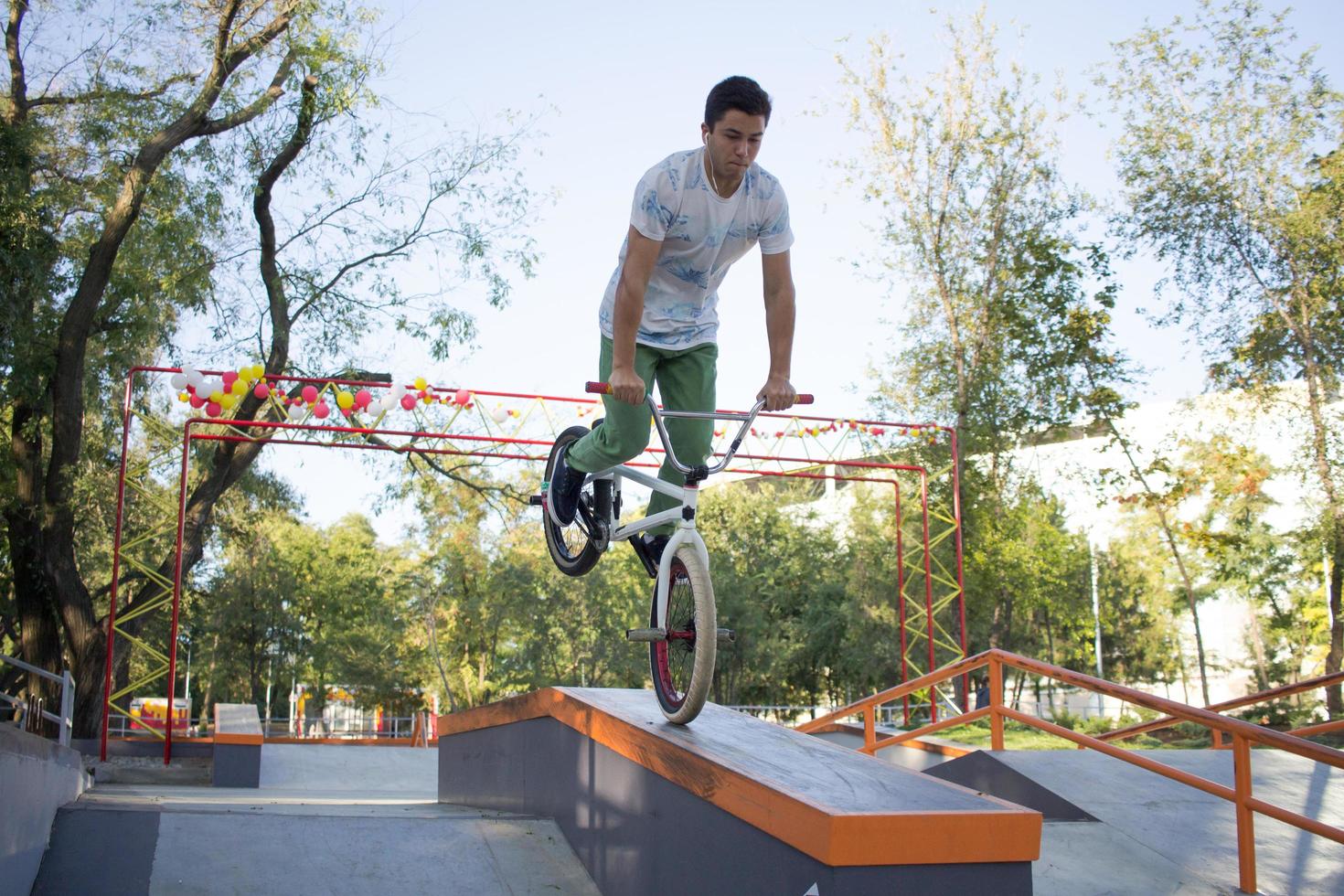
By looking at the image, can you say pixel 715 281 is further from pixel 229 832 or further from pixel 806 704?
pixel 806 704

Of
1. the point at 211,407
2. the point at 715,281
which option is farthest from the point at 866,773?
the point at 211,407

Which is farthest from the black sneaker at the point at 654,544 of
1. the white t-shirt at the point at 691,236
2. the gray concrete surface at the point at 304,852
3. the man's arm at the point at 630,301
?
the gray concrete surface at the point at 304,852

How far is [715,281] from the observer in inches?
173

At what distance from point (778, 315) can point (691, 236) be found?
485 mm

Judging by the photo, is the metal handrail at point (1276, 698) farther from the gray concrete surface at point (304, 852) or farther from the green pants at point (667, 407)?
the gray concrete surface at point (304, 852)

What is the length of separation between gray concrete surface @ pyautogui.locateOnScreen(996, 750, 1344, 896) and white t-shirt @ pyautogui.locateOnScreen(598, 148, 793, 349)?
2646mm

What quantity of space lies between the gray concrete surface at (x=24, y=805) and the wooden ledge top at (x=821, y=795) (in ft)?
6.96

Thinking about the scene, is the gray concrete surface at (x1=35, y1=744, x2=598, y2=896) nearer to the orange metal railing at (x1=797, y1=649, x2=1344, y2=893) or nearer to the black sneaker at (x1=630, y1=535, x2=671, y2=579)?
the black sneaker at (x1=630, y1=535, x2=671, y2=579)

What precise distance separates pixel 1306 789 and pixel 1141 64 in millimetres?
15995

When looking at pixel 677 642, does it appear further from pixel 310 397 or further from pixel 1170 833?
pixel 310 397

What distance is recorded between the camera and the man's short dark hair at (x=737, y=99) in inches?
146

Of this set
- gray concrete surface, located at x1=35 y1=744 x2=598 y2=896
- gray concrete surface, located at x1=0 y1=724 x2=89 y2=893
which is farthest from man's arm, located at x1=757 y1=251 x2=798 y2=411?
gray concrete surface, located at x1=0 y1=724 x2=89 y2=893

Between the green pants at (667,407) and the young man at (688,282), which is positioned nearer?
the young man at (688,282)

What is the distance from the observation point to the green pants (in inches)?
172
